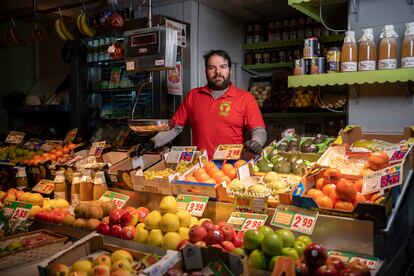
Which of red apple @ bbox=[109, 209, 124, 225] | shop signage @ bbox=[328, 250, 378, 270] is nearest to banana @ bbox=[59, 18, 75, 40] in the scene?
red apple @ bbox=[109, 209, 124, 225]

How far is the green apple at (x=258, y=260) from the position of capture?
1771 millimetres

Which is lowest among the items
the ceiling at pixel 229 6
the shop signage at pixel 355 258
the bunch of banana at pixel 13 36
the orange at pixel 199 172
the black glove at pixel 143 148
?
Result: the shop signage at pixel 355 258

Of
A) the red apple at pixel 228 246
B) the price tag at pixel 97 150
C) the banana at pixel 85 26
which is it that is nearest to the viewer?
the red apple at pixel 228 246

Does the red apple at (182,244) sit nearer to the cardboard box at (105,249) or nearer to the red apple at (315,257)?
the cardboard box at (105,249)

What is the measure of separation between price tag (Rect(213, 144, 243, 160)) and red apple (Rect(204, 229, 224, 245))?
Answer: 1.09 m

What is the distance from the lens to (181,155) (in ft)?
10.2

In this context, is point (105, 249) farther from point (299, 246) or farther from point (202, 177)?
point (299, 246)

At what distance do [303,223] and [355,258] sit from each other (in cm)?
29

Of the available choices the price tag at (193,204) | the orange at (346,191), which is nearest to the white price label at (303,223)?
the orange at (346,191)

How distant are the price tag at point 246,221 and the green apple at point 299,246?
28cm

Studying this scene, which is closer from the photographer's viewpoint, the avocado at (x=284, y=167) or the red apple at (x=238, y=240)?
the red apple at (x=238, y=240)

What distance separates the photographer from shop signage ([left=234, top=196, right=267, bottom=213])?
214cm

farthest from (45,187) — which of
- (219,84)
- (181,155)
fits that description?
(219,84)

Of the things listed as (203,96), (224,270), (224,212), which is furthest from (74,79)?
(224,270)
